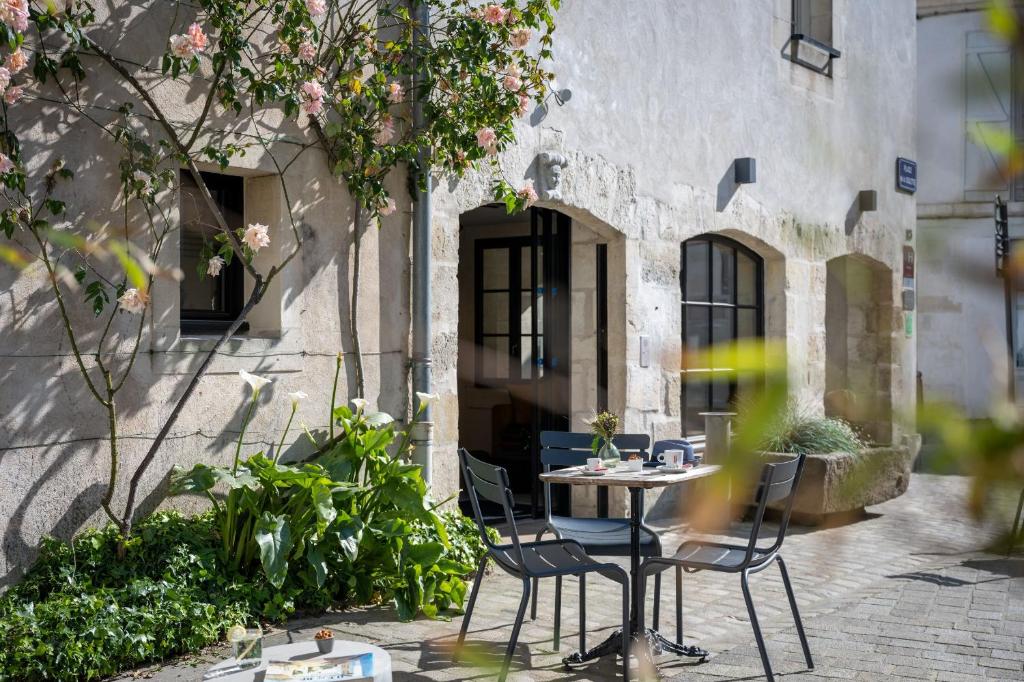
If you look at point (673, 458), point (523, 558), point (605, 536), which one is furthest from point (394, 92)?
point (523, 558)

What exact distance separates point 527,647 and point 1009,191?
14.3 feet

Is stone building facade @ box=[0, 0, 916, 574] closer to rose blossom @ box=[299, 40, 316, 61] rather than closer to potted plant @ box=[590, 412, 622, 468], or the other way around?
potted plant @ box=[590, 412, 622, 468]

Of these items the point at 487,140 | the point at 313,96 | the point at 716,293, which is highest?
the point at 313,96

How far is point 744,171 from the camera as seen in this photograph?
8523 mm

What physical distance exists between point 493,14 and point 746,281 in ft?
13.2

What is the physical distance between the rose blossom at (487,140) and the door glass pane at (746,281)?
3672 mm

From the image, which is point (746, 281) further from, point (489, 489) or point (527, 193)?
point (489, 489)

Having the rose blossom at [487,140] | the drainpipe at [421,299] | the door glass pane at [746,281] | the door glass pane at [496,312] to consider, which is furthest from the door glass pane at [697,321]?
the rose blossom at [487,140]

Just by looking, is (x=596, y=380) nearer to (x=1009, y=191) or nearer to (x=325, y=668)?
(x=325, y=668)

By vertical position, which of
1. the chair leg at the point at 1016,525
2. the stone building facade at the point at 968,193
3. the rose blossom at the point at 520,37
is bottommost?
the chair leg at the point at 1016,525

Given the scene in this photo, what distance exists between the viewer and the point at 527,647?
4625 millimetres

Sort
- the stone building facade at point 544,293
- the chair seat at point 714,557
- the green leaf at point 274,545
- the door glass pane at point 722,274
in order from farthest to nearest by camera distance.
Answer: the door glass pane at point 722,274 → the stone building facade at point 544,293 → the green leaf at point 274,545 → the chair seat at point 714,557

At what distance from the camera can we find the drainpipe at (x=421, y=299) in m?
6.21

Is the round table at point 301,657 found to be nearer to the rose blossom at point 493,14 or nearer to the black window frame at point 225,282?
the black window frame at point 225,282
